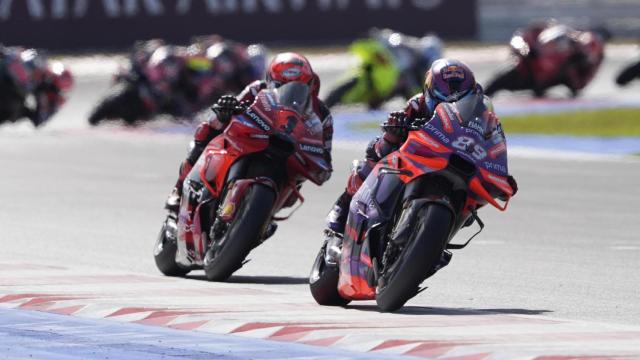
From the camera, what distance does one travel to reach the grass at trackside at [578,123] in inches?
1075

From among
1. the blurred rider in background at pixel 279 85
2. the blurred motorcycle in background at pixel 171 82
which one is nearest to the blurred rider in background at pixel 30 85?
the blurred motorcycle in background at pixel 171 82

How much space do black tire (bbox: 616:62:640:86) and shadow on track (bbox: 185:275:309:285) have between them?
78.6 ft

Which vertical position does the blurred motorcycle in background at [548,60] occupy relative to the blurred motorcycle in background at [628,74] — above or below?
above

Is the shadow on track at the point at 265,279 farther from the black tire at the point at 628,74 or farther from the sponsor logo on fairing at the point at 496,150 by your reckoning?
the black tire at the point at 628,74

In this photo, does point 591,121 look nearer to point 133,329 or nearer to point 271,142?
point 271,142

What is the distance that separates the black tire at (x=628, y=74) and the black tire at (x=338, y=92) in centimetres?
682

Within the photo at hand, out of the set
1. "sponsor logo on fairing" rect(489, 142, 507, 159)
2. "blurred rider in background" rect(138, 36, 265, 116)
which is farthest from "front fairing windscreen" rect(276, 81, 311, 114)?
"blurred rider in background" rect(138, 36, 265, 116)

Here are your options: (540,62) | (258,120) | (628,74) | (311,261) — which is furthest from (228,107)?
(628,74)

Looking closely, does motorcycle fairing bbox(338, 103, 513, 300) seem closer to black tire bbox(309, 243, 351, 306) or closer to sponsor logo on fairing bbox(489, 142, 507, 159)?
Result: sponsor logo on fairing bbox(489, 142, 507, 159)

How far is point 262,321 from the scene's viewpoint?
31.0 feet

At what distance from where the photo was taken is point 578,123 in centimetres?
2884

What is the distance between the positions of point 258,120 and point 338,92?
734 inches

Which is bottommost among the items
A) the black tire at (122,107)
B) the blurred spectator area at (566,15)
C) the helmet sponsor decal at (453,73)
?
the blurred spectator area at (566,15)

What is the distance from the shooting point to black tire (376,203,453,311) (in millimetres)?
9719
